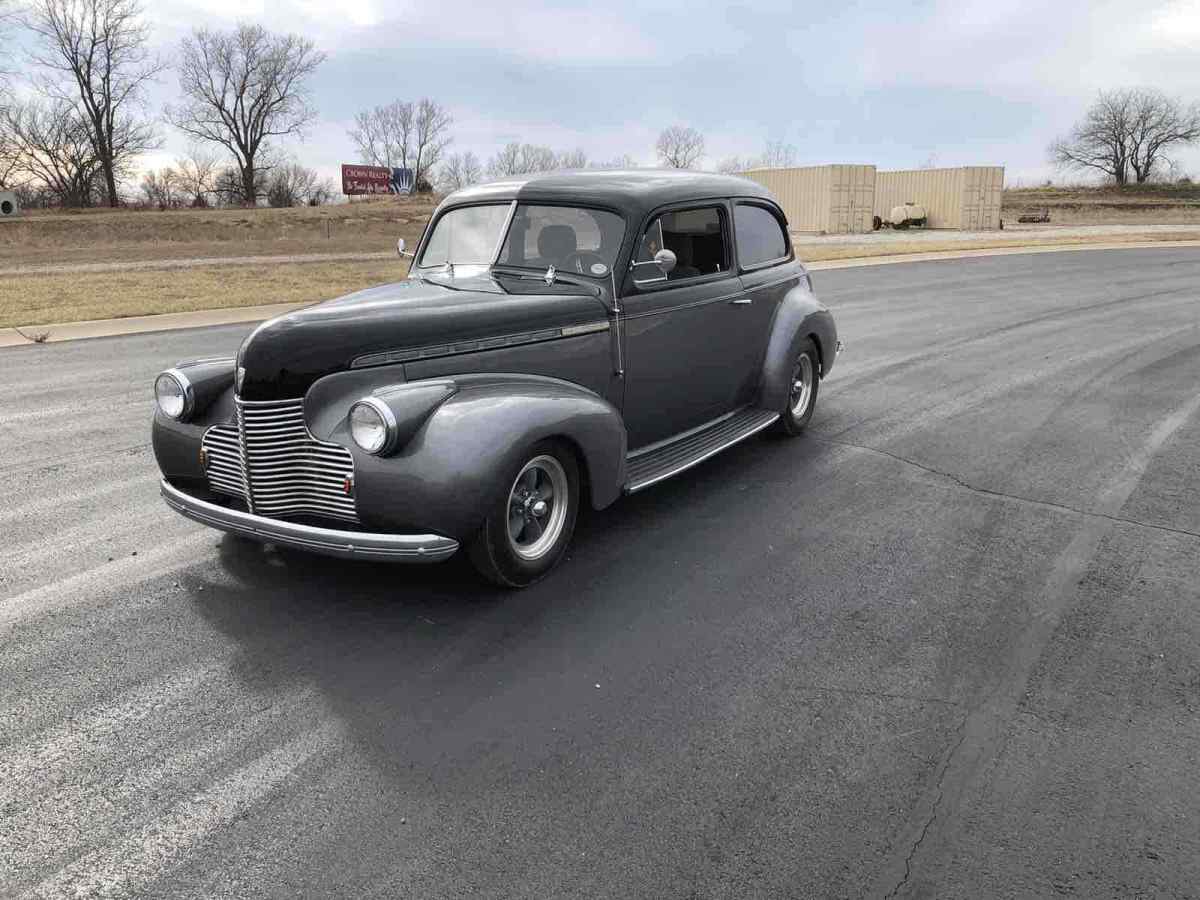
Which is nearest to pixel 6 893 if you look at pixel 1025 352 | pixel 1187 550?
pixel 1187 550

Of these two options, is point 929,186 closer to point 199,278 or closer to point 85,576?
point 199,278

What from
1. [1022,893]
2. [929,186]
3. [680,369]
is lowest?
[1022,893]

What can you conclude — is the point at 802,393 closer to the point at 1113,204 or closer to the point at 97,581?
the point at 97,581

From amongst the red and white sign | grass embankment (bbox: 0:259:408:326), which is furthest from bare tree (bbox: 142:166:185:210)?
grass embankment (bbox: 0:259:408:326)

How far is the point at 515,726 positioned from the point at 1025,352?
9.42 m

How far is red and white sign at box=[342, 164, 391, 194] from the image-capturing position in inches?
2537

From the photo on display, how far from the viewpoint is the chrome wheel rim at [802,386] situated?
7082 millimetres

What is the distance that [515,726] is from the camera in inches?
128

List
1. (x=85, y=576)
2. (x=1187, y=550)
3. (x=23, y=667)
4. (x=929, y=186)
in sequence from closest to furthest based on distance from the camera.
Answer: (x=23, y=667) → (x=85, y=576) → (x=1187, y=550) → (x=929, y=186)

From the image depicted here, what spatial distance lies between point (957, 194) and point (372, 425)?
51.4 m

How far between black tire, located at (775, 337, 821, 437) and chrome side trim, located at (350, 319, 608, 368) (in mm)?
2608

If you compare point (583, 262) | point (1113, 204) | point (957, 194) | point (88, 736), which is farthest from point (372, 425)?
point (1113, 204)

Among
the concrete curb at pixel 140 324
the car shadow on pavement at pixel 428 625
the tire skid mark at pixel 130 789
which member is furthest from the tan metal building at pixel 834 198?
the tire skid mark at pixel 130 789

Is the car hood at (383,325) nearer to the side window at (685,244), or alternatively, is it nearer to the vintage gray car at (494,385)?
the vintage gray car at (494,385)
